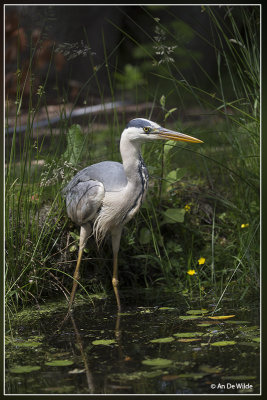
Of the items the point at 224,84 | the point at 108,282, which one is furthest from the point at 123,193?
the point at 224,84

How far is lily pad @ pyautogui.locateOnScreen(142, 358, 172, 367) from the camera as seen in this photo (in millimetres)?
2289

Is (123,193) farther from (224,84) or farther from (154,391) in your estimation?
(154,391)

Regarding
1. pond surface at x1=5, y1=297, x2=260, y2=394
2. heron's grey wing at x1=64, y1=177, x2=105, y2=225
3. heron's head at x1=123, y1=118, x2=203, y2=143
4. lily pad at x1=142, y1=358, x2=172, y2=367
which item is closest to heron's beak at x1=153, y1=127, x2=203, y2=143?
heron's head at x1=123, y1=118, x2=203, y2=143

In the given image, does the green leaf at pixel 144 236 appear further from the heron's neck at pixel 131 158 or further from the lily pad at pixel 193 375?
the lily pad at pixel 193 375

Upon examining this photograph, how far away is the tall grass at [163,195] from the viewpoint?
2988 millimetres

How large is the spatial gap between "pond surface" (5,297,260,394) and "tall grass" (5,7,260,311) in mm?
268

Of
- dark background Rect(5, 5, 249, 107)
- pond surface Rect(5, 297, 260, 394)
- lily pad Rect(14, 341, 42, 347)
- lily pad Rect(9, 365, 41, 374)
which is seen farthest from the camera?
dark background Rect(5, 5, 249, 107)

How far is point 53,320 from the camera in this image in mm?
2910

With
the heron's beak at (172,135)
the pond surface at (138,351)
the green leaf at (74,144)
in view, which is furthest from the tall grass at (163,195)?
the pond surface at (138,351)

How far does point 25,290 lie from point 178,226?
3.76 feet

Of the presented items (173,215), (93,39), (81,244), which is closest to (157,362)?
(81,244)

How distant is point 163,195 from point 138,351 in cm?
146

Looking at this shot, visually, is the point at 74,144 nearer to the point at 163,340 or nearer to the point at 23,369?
the point at 163,340

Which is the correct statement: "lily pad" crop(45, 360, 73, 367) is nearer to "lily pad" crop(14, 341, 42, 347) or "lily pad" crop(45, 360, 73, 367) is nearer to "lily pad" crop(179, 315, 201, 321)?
"lily pad" crop(14, 341, 42, 347)
